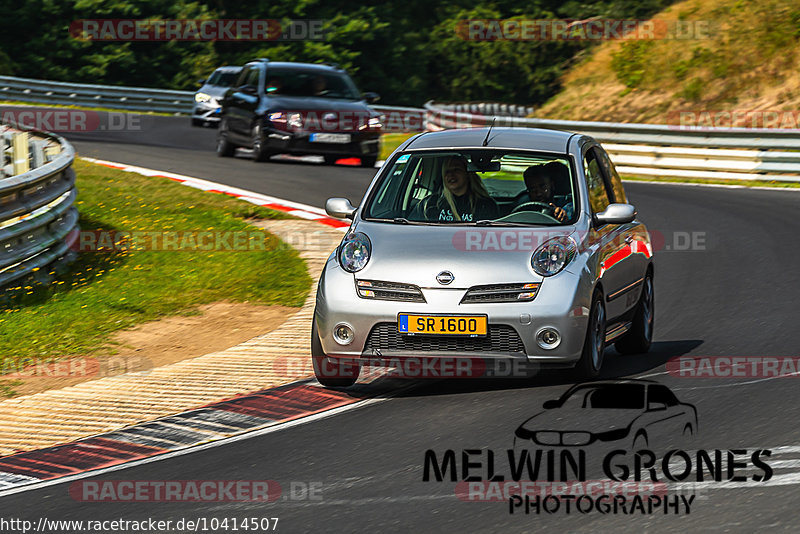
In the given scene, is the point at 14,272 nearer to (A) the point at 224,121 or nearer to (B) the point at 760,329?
(B) the point at 760,329

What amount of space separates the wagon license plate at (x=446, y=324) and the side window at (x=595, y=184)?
1.50 metres

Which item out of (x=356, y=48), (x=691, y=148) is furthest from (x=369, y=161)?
(x=356, y=48)

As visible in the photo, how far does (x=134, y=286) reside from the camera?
13.0 m

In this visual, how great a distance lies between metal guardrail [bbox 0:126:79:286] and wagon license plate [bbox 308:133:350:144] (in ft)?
23.6

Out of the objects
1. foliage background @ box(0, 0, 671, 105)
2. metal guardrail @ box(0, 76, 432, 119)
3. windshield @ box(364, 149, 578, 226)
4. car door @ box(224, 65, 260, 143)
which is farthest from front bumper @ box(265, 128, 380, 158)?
foliage background @ box(0, 0, 671, 105)

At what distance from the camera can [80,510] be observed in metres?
6.19

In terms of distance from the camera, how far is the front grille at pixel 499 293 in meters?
7.97

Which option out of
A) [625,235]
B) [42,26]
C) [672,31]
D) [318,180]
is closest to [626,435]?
[625,235]

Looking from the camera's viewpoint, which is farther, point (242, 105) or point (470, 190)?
point (242, 105)

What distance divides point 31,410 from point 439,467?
3067 mm

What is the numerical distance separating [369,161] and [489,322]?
51.3 feet

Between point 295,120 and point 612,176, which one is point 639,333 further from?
point 295,120

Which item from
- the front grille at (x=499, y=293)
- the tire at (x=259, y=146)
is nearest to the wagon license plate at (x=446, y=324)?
the front grille at (x=499, y=293)

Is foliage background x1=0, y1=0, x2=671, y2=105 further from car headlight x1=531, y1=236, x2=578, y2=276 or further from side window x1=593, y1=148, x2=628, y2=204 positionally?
car headlight x1=531, y1=236, x2=578, y2=276
